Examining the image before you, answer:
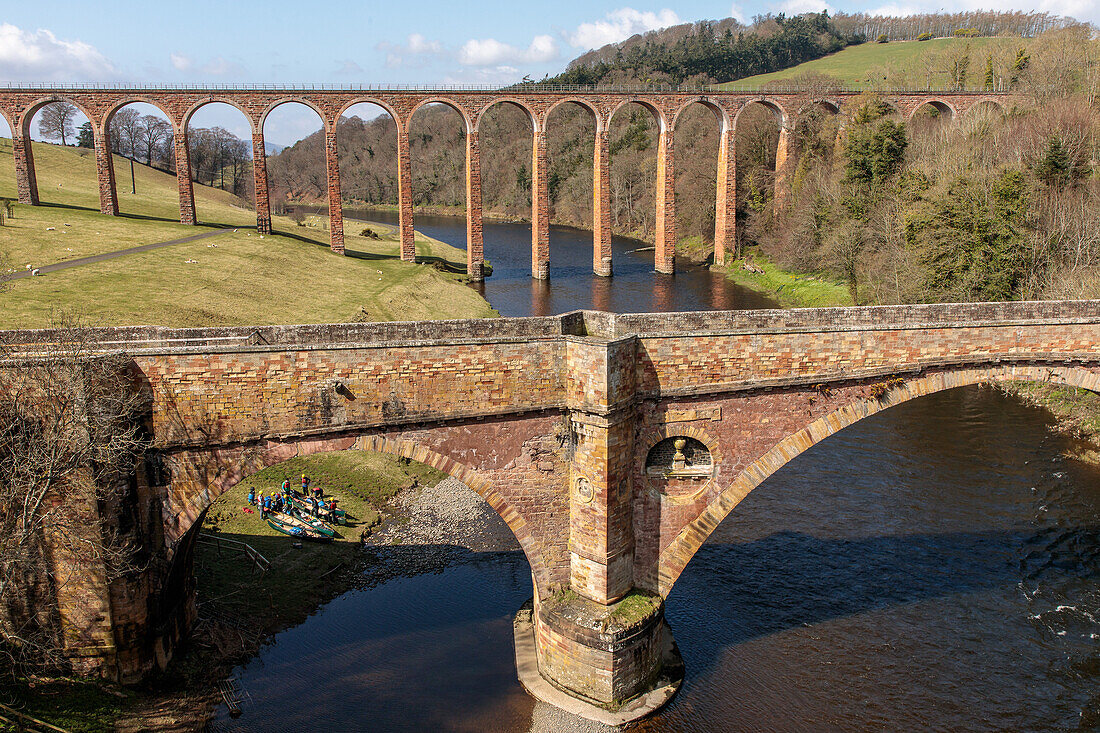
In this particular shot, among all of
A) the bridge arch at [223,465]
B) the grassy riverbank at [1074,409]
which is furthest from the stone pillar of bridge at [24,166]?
the grassy riverbank at [1074,409]

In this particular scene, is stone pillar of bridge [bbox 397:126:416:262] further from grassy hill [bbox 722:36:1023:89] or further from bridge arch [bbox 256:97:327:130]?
grassy hill [bbox 722:36:1023:89]

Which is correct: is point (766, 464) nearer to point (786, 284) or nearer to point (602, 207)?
point (786, 284)

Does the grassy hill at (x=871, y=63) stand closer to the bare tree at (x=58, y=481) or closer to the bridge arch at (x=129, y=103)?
the bridge arch at (x=129, y=103)

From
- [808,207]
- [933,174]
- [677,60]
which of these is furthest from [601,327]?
[677,60]

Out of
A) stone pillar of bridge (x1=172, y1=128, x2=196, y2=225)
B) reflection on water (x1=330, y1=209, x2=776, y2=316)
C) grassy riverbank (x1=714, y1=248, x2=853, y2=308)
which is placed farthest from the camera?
stone pillar of bridge (x1=172, y1=128, x2=196, y2=225)

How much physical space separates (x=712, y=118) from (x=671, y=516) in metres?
58.0

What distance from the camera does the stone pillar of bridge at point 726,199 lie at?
2175 inches

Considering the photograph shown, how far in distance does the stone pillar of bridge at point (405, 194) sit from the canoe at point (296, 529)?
3270 cm

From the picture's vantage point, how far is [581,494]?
1327cm

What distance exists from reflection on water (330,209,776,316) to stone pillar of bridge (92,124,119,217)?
14813mm

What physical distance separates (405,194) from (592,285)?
44.2 feet

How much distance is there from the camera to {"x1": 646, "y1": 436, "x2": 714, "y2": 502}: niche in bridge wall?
13.7m

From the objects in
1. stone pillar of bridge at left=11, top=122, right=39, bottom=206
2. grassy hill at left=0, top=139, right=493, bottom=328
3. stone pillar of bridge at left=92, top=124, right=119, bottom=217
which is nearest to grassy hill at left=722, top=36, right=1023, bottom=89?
grassy hill at left=0, top=139, right=493, bottom=328

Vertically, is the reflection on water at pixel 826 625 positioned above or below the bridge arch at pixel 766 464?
below
